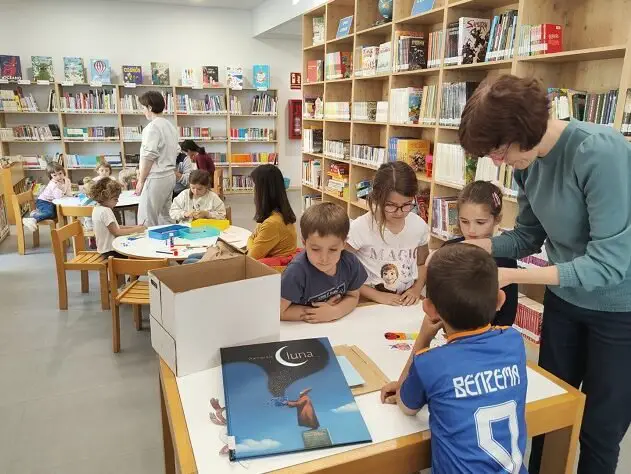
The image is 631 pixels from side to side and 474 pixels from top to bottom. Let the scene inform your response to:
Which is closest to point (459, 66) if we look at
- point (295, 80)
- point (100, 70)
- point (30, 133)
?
point (295, 80)

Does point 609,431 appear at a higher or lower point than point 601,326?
lower

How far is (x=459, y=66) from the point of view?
10.1 ft

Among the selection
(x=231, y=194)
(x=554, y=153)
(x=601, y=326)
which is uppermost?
(x=554, y=153)

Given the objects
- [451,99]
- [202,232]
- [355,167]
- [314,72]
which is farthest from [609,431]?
[314,72]

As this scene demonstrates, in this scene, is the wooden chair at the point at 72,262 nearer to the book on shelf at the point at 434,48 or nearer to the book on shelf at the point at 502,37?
the book on shelf at the point at 434,48

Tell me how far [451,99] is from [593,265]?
2.27m

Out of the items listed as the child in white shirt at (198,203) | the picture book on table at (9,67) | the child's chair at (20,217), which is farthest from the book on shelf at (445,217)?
the picture book on table at (9,67)

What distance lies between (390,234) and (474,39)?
176 cm

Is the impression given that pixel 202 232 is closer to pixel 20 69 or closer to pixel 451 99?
pixel 451 99

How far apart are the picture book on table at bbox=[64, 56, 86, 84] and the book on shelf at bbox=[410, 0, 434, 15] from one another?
583cm

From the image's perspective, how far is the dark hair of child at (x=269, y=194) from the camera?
2.79 m

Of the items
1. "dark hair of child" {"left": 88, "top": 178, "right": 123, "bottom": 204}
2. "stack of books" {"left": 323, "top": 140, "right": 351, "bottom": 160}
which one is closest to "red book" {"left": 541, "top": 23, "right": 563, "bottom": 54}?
"stack of books" {"left": 323, "top": 140, "right": 351, "bottom": 160}

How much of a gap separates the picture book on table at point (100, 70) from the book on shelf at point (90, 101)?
0.59 feet

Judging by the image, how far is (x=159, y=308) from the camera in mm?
1230
